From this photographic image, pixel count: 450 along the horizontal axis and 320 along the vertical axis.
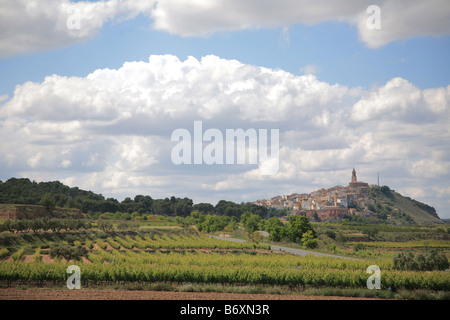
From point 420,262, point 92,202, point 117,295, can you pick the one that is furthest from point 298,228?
point 92,202

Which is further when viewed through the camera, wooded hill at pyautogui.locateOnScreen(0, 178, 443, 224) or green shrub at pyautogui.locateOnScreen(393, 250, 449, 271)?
wooded hill at pyautogui.locateOnScreen(0, 178, 443, 224)

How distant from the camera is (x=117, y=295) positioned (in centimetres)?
3064

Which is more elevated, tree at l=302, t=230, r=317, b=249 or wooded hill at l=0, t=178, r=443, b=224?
wooded hill at l=0, t=178, r=443, b=224

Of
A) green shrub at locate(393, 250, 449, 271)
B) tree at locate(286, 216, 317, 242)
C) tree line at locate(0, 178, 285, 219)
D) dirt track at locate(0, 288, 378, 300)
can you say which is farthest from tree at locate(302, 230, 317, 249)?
tree line at locate(0, 178, 285, 219)

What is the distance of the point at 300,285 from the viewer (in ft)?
127

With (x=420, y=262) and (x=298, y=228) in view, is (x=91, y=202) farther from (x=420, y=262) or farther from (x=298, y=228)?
(x=420, y=262)

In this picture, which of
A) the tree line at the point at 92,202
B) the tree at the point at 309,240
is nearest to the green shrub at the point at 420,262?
the tree at the point at 309,240

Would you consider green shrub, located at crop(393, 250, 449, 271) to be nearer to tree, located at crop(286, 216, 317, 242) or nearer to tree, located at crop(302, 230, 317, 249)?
tree, located at crop(302, 230, 317, 249)

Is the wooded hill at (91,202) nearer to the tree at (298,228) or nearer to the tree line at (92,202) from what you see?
the tree line at (92,202)

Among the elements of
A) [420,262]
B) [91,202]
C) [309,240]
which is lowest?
[309,240]

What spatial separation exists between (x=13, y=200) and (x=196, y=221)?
56824 mm

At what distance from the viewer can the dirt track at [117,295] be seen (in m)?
29.5

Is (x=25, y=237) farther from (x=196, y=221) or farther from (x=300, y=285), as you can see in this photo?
(x=196, y=221)

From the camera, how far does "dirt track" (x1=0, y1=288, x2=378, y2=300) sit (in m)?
29.5
